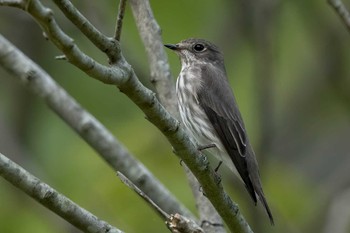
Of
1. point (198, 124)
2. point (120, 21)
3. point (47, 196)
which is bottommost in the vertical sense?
point (198, 124)

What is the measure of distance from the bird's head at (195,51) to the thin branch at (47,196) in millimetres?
3511

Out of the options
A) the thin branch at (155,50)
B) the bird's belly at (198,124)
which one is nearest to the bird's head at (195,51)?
the bird's belly at (198,124)

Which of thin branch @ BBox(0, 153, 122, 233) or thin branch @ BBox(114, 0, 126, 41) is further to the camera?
thin branch @ BBox(114, 0, 126, 41)

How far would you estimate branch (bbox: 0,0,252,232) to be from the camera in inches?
162

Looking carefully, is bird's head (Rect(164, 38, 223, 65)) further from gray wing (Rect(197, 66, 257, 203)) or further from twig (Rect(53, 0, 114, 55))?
twig (Rect(53, 0, 114, 55))

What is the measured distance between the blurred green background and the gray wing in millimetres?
519

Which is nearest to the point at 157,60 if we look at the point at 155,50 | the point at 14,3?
the point at 155,50

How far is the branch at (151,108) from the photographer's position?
411cm

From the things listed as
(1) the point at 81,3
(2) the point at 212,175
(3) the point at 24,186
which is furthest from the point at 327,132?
(3) the point at 24,186

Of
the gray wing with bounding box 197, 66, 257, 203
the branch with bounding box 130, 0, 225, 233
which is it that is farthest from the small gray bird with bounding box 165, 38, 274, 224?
the branch with bounding box 130, 0, 225, 233

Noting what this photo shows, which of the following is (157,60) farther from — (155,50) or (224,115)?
(224,115)

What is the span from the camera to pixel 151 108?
469 centimetres

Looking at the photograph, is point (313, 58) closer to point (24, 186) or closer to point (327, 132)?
point (327, 132)

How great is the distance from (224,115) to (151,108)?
2.78 meters
